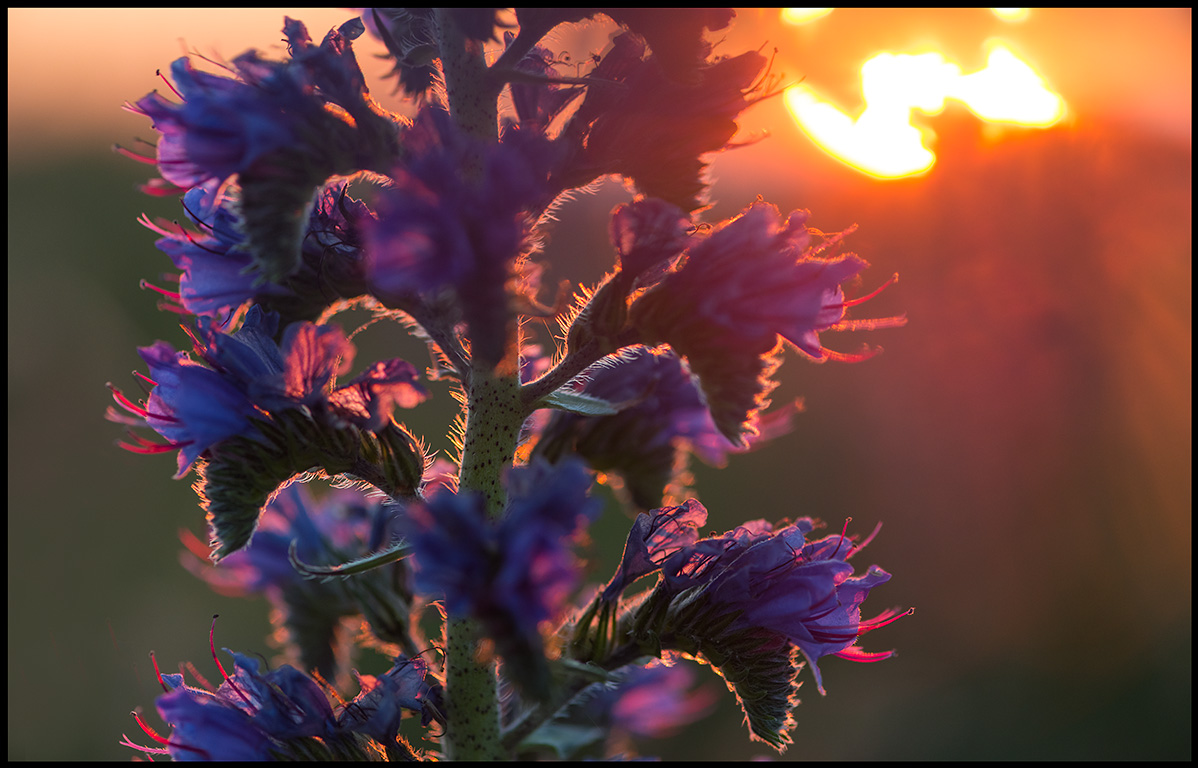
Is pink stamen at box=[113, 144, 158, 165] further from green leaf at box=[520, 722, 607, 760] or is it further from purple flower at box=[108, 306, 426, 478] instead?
green leaf at box=[520, 722, 607, 760]

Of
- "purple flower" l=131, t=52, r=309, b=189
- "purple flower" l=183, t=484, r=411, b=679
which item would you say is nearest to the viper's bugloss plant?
"purple flower" l=131, t=52, r=309, b=189

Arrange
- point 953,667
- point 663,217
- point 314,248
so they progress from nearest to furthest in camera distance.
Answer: point 663,217 → point 314,248 → point 953,667

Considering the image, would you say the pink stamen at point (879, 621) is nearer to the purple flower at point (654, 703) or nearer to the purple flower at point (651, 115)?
the purple flower at point (654, 703)

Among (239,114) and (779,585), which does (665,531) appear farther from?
→ (239,114)

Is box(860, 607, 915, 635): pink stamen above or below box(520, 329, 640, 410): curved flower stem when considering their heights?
below

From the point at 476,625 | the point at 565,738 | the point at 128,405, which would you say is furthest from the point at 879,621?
the point at 128,405

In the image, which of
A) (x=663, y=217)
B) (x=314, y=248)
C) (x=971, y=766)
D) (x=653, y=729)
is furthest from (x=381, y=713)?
(x=971, y=766)

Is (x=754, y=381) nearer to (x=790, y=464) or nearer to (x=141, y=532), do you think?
(x=790, y=464)
